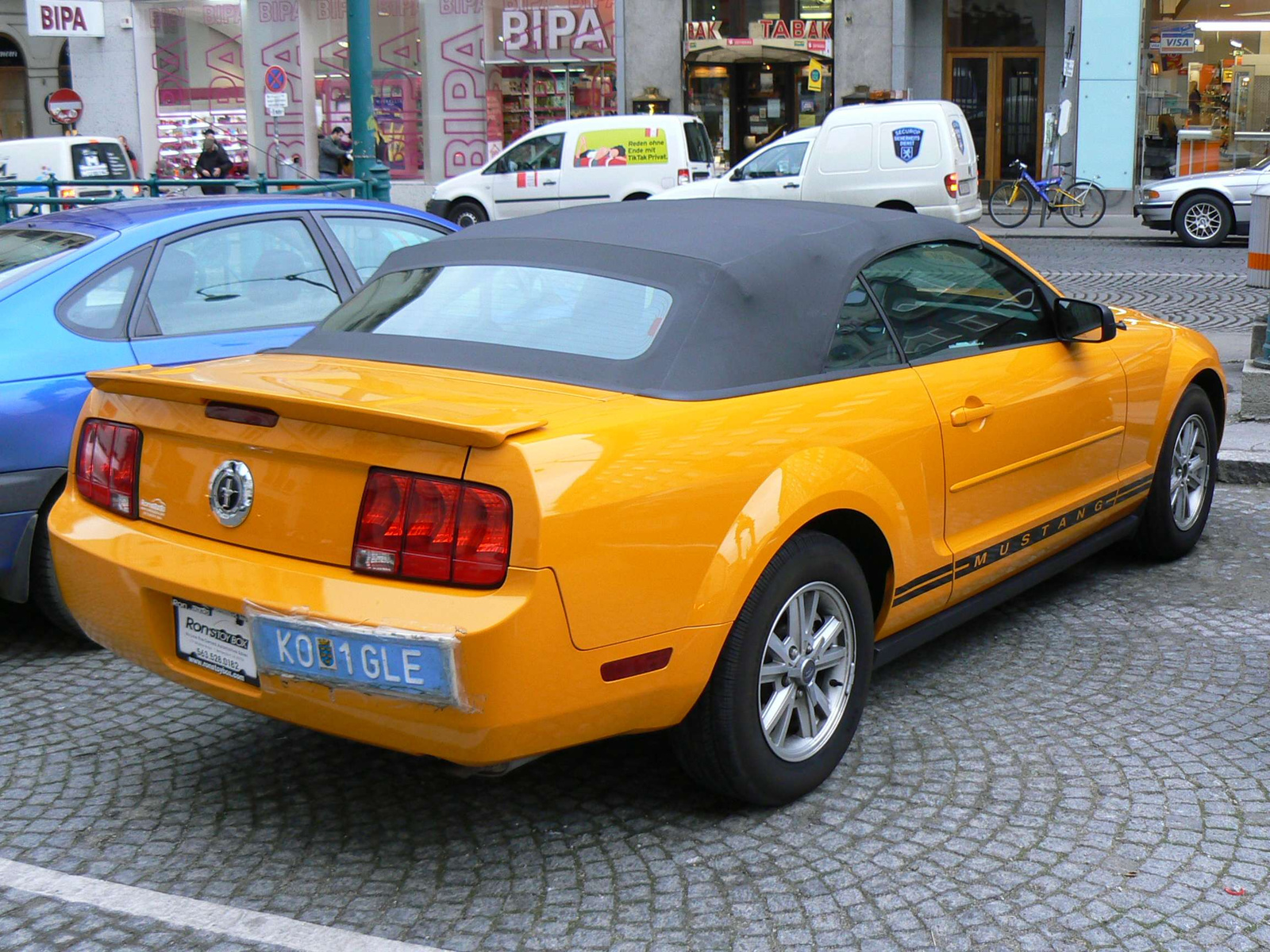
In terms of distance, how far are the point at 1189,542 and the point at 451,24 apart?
79.0 ft

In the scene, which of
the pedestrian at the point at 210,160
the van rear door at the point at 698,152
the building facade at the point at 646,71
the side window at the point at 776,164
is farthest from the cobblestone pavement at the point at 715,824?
the building facade at the point at 646,71

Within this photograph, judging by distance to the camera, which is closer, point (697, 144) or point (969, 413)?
point (969, 413)

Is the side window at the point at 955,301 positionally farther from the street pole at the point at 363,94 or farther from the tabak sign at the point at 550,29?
the tabak sign at the point at 550,29

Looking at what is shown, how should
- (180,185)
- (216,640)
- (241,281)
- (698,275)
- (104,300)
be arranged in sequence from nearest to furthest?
1. (216,640)
2. (698,275)
3. (104,300)
4. (241,281)
5. (180,185)

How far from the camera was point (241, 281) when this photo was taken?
224 inches

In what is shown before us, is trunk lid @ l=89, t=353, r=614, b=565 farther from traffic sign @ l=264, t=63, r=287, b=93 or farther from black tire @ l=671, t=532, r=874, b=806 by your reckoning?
traffic sign @ l=264, t=63, r=287, b=93

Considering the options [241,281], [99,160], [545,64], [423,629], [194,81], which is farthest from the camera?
[194,81]

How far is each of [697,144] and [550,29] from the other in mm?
6985

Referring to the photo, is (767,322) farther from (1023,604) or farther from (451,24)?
(451,24)

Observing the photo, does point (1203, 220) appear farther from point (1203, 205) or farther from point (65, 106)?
point (65, 106)

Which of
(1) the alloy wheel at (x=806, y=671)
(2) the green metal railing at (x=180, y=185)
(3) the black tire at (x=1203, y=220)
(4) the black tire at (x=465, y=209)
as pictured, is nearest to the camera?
(1) the alloy wheel at (x=806, y=671)

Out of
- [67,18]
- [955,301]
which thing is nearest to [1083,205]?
[67,18]

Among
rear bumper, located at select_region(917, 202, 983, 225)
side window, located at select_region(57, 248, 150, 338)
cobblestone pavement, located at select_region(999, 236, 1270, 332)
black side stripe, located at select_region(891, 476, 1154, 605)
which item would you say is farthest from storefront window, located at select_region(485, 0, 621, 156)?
black side stripe, located at select_region(891, 476, 1154, 605)

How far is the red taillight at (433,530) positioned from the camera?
3.01 metres
